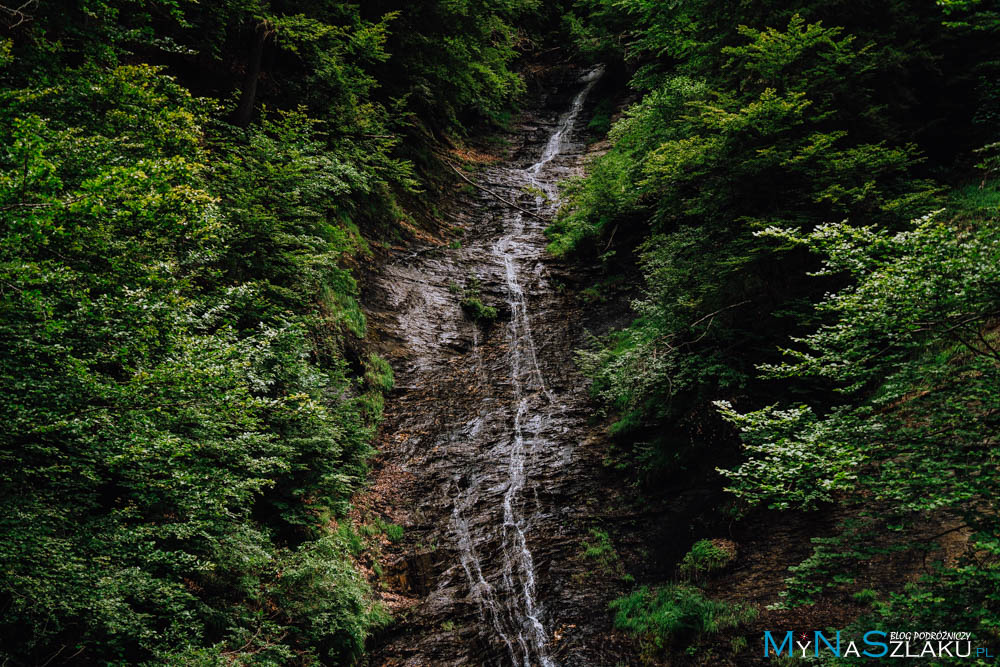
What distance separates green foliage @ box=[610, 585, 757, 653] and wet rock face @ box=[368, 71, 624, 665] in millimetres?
507

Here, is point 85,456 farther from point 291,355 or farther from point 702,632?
point 702,632

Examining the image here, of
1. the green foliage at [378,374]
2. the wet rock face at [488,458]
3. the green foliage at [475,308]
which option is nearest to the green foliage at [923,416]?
the wet rock face at [488,458]

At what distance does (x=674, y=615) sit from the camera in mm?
6691

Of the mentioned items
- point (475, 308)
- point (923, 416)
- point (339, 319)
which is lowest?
point (923, 416)

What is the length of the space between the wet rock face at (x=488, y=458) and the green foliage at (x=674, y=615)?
20.0 inches

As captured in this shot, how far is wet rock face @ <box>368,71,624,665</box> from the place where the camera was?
7594mm

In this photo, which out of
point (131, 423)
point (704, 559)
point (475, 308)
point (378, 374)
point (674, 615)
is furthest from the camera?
point (475, 308)

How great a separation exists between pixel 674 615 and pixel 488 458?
4.96m

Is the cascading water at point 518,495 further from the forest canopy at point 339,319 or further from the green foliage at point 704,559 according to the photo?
the green foliage at point 704,559

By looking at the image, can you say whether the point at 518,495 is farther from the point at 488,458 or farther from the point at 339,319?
the point at 339,319

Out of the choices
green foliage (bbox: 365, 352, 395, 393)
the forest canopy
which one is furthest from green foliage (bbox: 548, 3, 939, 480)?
green foliage (bbox: 365, 352, 395, 393)

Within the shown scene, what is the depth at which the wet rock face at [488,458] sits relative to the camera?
24.9 feet

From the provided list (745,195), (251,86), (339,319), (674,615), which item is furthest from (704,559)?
(251,86)

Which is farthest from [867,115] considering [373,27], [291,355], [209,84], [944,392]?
[209,84]
